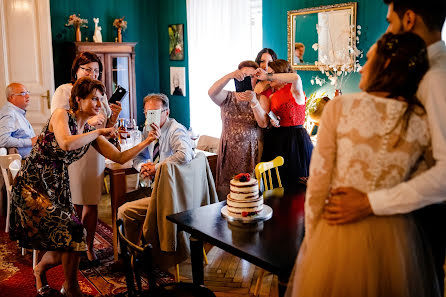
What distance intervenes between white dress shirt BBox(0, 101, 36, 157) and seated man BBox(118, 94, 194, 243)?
1533mm

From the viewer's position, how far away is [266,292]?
3.01m

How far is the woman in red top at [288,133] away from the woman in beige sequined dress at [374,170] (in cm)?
189

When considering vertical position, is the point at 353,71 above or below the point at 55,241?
above

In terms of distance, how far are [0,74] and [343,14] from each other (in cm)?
407

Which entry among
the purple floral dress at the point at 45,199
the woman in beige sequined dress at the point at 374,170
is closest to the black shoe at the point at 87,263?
the purple floral dress at the point at 45,199

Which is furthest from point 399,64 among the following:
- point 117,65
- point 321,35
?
point 117,65

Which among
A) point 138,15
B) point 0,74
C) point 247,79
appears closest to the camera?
point 247,79

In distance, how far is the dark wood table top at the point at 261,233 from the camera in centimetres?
177

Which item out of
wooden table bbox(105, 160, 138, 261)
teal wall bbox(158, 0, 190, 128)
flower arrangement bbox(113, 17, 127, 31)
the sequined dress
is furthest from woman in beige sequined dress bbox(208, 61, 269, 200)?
flower arrangement bbox(113, 17, 127, 31)

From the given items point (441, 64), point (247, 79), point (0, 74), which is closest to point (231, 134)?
point (247, 79)

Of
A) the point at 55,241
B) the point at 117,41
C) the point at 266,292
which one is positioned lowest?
the point at 266,292

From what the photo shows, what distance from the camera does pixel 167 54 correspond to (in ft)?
24.2

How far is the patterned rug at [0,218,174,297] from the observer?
10.2ft

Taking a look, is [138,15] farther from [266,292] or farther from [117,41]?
[266,292]
